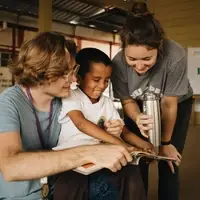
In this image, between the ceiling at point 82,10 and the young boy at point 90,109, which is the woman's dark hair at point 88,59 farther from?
the ceiling at point 82,10

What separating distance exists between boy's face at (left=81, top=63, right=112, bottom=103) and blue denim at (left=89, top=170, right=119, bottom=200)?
0.43 meters

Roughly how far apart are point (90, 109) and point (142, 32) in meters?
0.39

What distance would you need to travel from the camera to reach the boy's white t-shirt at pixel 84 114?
1219mm

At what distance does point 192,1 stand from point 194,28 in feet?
1.56

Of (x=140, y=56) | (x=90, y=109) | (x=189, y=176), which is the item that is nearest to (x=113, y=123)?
(x=90, y=109)

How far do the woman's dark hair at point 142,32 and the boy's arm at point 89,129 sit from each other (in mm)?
373

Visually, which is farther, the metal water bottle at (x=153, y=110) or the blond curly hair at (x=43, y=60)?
the metal water bottle at (x=153, y=110)

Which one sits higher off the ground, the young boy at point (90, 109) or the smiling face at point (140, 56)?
the smiling face at point (140, 56)

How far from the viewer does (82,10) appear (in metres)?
7.39

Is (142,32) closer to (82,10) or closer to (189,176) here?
(189,176)

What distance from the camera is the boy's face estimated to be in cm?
140

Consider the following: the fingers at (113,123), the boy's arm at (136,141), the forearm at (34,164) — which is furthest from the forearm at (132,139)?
the forearm at (34,164)

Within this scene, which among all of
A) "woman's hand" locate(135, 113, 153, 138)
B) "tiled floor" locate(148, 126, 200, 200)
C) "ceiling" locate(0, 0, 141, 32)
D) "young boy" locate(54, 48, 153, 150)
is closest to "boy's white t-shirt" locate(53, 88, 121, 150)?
"young boy" locate(54, 48, 153, 150)

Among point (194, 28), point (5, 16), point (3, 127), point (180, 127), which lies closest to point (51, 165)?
point (3, 127)
